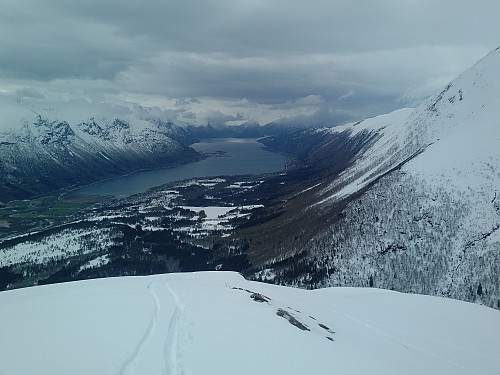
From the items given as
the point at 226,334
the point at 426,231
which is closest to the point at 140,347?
the point at 226,334

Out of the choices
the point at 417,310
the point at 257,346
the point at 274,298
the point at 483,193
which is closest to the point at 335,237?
the point at 483,193

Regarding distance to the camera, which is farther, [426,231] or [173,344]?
[426,231]

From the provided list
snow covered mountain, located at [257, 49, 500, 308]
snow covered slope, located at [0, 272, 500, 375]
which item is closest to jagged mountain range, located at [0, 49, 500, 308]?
snow covered mountain, located at [257, 49, 500, 308]

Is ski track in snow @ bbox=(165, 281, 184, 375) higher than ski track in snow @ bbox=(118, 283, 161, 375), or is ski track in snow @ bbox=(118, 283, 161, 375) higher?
ski track in snow @ bbox=(118, 283, 161, 375)

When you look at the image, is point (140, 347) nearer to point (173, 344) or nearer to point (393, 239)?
point (173, 344)

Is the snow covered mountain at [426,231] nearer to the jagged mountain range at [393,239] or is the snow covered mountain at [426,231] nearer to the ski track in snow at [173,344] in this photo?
the jagged mountain range at [393,239]

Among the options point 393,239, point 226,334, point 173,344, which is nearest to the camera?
point 173,344

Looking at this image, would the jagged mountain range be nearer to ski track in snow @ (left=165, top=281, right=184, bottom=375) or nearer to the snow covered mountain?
the snow covered mountain
